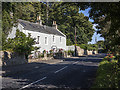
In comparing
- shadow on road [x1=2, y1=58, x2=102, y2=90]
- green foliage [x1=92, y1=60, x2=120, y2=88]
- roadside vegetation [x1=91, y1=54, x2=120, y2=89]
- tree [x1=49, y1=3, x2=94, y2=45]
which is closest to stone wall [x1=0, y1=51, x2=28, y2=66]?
shadow on road [x1=2, y1=58, x2=102, y2=90]

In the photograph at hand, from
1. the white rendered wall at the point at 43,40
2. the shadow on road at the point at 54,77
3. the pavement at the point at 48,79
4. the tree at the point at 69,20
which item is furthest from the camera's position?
the tree at the point at 69,20

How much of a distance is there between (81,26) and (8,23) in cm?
4939

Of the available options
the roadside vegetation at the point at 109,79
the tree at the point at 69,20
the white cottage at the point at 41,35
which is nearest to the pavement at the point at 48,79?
the roadside vegetation at the point at 109,79

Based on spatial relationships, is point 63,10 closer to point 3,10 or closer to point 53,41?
point 53,41

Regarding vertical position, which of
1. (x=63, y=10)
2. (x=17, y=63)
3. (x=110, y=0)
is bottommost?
(x=17, y=63)

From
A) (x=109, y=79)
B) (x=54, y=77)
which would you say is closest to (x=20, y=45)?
(x=54, y=77)

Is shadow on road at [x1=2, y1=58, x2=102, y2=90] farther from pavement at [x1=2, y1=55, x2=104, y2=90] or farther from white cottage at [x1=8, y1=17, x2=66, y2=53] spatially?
white cottage at [x1=8, y1=17, x2=66, y2=53]

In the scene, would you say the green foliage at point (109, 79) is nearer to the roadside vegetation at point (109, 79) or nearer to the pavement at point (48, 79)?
the roadside vegetation at point (109, 79)

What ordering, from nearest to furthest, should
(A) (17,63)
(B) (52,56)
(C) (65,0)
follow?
(C) (65,0), (A) (17,63), (B) (52,56)

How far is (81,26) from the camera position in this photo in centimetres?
6700

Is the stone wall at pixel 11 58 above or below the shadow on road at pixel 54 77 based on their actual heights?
above

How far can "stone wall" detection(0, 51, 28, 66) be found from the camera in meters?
18.9

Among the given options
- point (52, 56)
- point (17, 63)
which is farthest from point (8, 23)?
point (52, 56)

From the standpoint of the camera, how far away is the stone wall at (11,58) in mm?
18941
